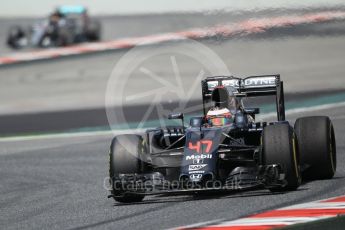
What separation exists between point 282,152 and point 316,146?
0.87m

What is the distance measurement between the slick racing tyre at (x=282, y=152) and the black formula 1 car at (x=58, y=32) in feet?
68.3

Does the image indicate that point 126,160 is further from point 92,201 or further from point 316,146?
point 316,146

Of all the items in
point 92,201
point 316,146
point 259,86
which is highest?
point 259,86

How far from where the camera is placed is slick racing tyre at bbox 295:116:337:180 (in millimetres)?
10336

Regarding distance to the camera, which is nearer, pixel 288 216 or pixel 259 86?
pixel 288 216

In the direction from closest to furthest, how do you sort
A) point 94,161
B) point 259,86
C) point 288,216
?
point 288,216
point 259,86
point 94,161

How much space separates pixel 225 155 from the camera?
1000cm

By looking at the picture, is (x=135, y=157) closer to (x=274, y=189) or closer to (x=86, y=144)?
(x=274, y=189)

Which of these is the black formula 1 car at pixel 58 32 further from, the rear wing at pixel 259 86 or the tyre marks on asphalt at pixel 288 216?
the tyre marks on asphalt at pixel 288 216

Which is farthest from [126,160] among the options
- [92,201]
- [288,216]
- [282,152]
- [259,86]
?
[288,216]

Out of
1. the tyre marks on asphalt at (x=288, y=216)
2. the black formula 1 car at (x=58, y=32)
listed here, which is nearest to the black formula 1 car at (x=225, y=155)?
the tyre marks on asphalt at (x=288, y=216)

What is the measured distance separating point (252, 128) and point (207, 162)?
985mm

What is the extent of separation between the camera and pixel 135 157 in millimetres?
10023

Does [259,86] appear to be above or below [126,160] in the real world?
above
